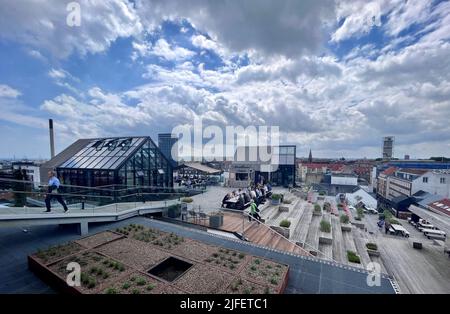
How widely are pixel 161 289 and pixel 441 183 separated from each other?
140 ft

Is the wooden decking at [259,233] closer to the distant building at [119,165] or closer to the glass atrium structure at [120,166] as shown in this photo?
the distant building at [119,165]

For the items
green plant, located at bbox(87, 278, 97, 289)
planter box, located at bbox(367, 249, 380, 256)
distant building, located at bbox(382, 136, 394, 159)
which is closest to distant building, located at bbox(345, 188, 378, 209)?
planter box, located at bbox(367, 249, 380, 256)

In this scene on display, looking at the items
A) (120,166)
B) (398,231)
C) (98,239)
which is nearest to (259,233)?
(98,239)

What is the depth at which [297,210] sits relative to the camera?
551 inches

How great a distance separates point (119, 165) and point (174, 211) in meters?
6.12

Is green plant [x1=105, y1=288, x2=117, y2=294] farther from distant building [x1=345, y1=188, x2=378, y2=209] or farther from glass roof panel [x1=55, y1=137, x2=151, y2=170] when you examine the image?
distant building [x1=345, y1=188, x2=378, y2=209]

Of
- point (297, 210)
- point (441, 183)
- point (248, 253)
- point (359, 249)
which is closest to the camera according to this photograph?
point (248, 253)

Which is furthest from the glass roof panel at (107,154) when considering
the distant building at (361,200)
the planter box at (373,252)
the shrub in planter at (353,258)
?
the distant building at (361,200)

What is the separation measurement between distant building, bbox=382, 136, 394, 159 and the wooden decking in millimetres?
109032

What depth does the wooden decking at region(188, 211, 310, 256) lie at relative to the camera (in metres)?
7.85

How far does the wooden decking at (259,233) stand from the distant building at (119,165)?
7.47 meters

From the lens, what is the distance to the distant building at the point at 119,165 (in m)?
13.8
